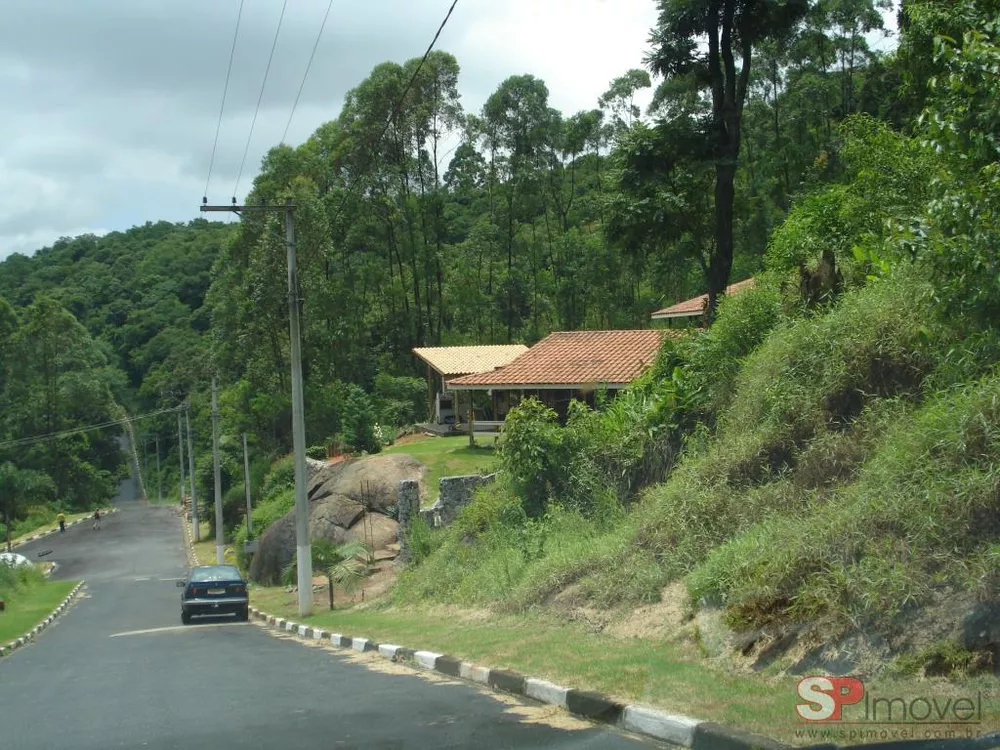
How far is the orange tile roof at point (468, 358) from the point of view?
151 ft

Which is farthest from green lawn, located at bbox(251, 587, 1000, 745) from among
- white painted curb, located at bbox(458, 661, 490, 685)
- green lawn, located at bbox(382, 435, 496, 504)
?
green lawn, located at bbox(382, 435, 496, 504)

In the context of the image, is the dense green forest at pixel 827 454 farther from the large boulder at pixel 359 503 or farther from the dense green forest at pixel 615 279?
the large boulder at pixel 359 503

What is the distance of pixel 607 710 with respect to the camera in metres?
8.03

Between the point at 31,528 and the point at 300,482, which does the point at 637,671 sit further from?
the point at 31,528

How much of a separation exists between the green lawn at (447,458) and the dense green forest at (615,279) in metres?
5.52

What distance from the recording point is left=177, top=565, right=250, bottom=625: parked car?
979 inches

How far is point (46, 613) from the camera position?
31250mm

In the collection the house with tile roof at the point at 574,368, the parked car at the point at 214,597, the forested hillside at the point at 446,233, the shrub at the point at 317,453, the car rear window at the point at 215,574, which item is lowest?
the parked car at the point at 214,597

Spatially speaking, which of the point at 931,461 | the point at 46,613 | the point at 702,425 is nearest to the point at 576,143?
the point at 46,613

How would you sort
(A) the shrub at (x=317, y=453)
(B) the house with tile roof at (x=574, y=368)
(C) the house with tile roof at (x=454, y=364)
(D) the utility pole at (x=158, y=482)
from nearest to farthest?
(B) the house with tile roof at (x=574, y=368)
(C) the house with tile roof at (x=454, y=364)
(A) the shrub at (x=317, y=453)
(D) the utility pole at (x=158, y=482)

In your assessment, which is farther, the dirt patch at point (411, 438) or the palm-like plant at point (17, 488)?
the palm-like plant at point (17, 488)

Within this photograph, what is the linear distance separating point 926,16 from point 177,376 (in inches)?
3278

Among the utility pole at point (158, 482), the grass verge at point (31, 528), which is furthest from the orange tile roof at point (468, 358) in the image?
the utility pole at point (158, 482)

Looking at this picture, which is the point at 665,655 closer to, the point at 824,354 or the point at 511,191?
the point at 824,354
